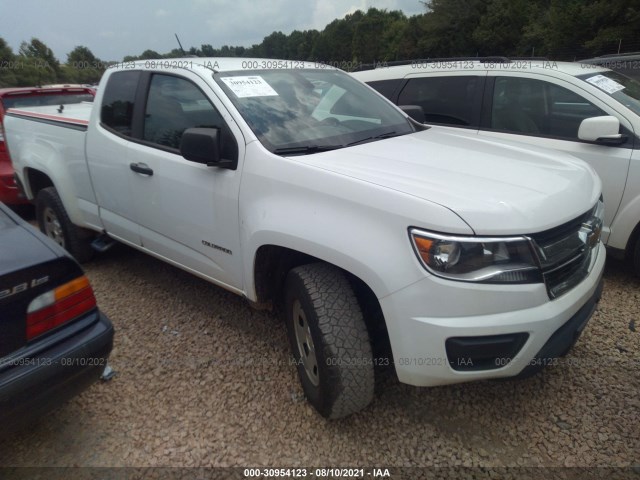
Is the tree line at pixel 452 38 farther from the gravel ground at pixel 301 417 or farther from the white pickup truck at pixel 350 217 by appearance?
the gravel ground at pixel 301 417

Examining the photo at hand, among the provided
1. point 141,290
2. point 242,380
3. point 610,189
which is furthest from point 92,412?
point 610,189

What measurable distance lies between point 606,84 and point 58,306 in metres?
4.08

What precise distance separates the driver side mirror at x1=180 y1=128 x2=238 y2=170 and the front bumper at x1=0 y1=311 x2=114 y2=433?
3.05 feet

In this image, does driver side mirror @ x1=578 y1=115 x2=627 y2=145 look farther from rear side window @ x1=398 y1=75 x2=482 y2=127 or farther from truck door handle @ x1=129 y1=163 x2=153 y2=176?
truck door handle @ x1=129 y1=163 x2=153 y2=176

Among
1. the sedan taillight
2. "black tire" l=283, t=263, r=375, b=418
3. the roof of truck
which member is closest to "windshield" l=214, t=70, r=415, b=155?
the roof of truck

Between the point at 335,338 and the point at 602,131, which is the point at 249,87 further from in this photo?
the point at 602,131

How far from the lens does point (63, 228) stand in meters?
4.04

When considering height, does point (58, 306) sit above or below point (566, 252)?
below

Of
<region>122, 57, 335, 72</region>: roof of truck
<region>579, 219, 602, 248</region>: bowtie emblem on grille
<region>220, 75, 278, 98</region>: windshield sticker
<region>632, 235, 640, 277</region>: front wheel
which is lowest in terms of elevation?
<region>632, 235, 640, 277</region>: front wheel

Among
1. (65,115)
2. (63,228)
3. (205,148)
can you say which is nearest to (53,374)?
(205,148)

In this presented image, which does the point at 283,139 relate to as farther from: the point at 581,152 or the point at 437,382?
the point at 581,152

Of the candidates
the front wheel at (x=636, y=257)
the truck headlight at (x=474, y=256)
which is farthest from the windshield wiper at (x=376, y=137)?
the front wheel at (x=636, y=257)

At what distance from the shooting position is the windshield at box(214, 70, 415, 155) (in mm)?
2428

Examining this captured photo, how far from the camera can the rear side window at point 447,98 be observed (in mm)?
4062
